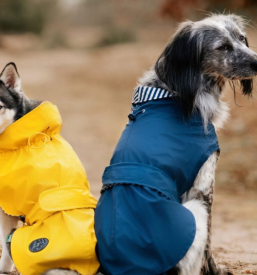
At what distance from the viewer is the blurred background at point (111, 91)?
718 cm

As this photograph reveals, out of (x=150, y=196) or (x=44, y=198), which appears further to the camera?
(x=44, y=198)

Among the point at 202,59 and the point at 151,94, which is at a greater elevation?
the point at 202,59

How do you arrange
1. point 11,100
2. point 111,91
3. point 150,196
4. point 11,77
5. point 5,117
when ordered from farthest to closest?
point 111,91 → point 11,77 → point 11,100 → point 5,117 → point 150,196

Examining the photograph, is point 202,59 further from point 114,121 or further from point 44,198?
point 114,121

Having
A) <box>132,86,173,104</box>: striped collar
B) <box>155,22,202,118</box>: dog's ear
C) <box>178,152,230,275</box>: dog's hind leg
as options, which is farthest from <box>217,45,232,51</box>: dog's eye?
<box>178,152,230,275</box>: dog's hind leg

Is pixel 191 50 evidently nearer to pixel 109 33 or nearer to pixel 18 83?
pixel 18 83

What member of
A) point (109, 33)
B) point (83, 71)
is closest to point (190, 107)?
point (83, 71)

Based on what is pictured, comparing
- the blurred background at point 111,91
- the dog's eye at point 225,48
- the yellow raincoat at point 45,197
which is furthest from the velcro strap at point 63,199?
the blurred background at point 111,91

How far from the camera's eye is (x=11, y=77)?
4.25m

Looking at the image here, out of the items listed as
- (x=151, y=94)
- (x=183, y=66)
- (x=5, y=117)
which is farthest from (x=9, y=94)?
(x=183, y=66)

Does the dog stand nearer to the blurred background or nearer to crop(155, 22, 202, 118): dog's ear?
crop(155, 22, 202, 118): dog's ear

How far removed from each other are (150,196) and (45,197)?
730mm

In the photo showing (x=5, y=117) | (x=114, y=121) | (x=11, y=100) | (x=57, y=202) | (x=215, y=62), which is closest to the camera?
(x=57, y=202)

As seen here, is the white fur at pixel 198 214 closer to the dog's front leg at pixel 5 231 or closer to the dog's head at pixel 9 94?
the dog's front leg at pixel 5 231
